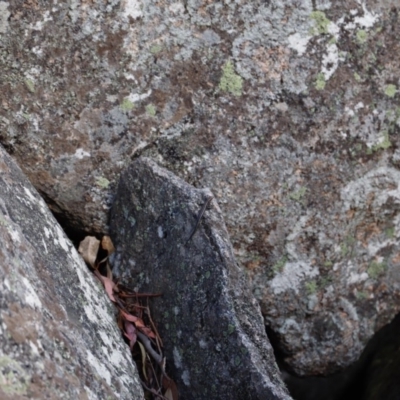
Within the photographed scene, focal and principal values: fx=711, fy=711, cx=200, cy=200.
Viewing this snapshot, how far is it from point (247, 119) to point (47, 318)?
0.90 metres

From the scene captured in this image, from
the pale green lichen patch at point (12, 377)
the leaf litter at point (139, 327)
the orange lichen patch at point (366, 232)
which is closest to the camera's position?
the pale green lichen patch at point (12, 377)

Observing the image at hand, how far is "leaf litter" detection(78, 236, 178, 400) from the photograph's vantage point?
1.81 m

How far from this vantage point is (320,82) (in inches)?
79.6

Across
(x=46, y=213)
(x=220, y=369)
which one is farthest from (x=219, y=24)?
(x=220, y=369)

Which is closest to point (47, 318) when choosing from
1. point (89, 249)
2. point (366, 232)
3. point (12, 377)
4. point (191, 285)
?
point (12, 377)

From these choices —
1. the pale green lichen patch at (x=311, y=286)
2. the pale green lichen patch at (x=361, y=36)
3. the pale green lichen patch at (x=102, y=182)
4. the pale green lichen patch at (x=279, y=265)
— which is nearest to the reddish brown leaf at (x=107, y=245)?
the pale green lichen patch at (x=102, y=182)

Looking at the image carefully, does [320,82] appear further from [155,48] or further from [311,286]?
[311,286]

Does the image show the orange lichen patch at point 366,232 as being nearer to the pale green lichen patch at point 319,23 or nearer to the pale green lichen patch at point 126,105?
the pale green lichen patch at point 319,23

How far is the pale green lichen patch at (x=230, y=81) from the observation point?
1.97 m

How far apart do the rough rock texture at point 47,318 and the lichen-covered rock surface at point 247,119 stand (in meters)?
0.29

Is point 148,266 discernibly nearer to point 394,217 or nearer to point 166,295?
point 166,295

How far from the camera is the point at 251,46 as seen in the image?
1978 millimetres

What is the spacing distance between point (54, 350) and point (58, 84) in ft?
2.79

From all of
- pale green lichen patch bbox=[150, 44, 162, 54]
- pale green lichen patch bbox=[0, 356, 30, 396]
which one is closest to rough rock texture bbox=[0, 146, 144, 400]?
pale green lichen patch bbox=[0, 356, 30, 396]
